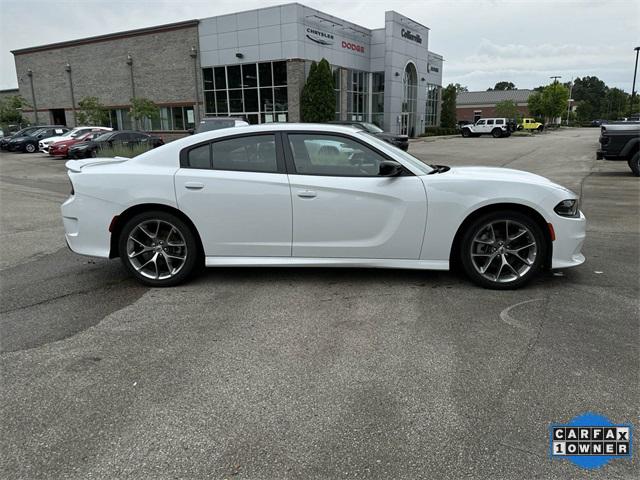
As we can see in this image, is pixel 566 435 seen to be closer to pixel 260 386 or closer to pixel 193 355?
pixel 260 386

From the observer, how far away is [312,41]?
3172 centimetres

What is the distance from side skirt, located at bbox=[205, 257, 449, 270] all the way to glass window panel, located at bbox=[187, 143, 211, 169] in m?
0.96

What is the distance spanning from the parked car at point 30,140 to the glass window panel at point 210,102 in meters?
9.30

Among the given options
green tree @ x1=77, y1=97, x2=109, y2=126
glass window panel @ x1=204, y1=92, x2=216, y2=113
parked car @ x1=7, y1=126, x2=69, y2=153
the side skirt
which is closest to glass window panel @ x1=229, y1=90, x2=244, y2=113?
glass window panel @ x1=204, y1=92, x2=216, y2=113

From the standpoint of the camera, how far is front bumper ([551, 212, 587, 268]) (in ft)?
15.5

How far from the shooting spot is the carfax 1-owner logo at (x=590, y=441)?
8.25 feet

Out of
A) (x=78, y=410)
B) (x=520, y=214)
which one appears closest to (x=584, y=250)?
(x=520, y=214)

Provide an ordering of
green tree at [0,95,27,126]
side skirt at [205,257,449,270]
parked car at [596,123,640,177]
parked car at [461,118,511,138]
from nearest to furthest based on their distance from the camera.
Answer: side skirt at [205,257,449,270]
parked car at [596,123,640,177]
green tree at [0,95,27,126]
parked car at [461,118,511,138]

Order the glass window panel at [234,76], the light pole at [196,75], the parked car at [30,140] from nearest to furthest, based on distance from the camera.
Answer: the parked car at [30,140], the glass window panel at [234,76], the light pole at [196,75]

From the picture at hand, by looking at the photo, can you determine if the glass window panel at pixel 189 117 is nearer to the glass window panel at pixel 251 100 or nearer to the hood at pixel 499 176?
the glass window panel at pixel 251 100

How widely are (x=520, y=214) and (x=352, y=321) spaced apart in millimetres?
1987

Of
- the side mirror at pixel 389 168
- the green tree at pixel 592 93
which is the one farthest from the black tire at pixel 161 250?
the green tree at pixel 592 93

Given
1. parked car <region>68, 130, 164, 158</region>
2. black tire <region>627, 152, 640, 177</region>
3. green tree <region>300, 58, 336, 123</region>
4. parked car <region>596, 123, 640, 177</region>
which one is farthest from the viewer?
green tree <region>300, 58, 336, 123</region>

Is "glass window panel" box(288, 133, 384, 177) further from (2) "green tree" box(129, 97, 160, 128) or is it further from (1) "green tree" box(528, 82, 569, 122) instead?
(1) "green tree" box(528, 82, 569, 122)
